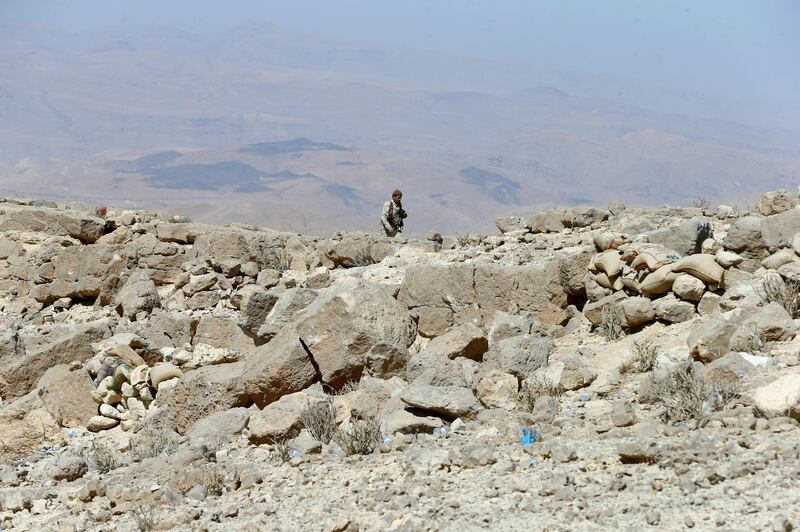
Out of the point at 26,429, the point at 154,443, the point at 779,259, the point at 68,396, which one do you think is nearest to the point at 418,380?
the point at 154,443

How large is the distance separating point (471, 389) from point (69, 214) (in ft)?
30.5

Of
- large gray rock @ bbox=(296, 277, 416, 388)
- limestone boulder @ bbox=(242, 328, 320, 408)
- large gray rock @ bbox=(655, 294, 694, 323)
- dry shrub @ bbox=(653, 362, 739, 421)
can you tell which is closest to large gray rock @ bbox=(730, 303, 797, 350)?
dry shrub @ bbox=(653, 362, 739, 421)

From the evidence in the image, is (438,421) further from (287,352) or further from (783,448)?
(783,448)

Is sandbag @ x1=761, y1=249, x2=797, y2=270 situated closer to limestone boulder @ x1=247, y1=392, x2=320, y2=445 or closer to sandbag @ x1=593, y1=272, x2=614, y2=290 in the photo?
sandbag @ x1=593, y1=272, x2=614, y2=290

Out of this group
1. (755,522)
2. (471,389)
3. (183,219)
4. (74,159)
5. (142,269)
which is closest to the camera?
(755,522)

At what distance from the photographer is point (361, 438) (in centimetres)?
614

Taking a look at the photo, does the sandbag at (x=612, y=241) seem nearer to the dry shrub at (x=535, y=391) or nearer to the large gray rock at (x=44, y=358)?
the dry shrub at (x=535, y=391)

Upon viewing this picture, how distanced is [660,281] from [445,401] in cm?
267

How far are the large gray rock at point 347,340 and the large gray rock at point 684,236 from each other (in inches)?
115

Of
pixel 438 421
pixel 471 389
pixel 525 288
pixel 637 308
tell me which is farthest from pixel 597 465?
pixel 525 288

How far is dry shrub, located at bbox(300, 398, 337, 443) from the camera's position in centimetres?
650

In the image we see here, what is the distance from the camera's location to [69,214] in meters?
14.1

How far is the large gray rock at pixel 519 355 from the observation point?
24.4 ft

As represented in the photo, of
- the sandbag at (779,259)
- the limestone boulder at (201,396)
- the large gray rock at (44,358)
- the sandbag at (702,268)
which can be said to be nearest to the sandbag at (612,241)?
the sandbag at (702,268)
